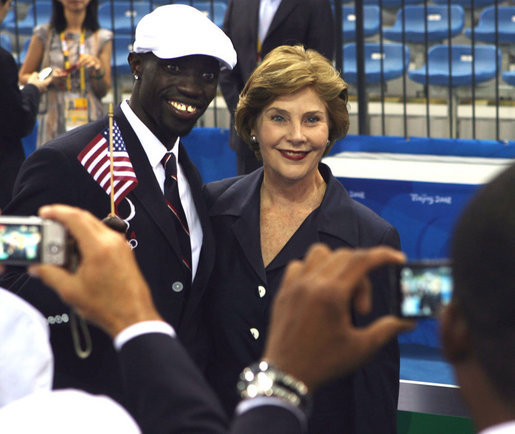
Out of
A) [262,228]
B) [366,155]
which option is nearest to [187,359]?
[262,228]

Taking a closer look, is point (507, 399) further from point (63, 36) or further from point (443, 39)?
point (443, 39)

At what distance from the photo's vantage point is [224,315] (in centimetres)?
305

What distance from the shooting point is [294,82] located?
3193mm

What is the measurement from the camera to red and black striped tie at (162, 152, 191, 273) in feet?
9.77

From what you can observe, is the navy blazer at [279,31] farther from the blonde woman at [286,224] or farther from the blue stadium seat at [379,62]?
the blonde woman at [286,224]

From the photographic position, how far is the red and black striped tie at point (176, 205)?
298 centimetres

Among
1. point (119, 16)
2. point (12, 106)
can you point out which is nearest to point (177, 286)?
point (12, 106)

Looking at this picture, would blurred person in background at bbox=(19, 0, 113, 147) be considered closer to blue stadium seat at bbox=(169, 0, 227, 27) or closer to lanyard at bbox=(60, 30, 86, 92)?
lanyard at bbox=(60, 30, 86, 92)

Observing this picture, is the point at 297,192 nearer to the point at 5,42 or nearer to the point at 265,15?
the point at 265,15

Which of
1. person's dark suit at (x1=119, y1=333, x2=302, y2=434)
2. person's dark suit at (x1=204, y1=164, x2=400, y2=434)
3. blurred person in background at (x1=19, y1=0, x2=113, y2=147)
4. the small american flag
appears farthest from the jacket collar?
blurred person in background at (x1=19, y1=0, x2=113, y2=147)

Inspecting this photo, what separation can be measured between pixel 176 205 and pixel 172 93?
34cm

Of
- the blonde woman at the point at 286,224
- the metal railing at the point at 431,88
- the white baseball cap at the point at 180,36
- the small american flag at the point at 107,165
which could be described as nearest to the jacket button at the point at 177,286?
the blonde woman at the point at 286,224

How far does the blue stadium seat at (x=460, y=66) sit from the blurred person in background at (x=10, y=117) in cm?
355

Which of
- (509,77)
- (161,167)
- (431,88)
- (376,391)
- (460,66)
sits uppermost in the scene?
(161,167)
